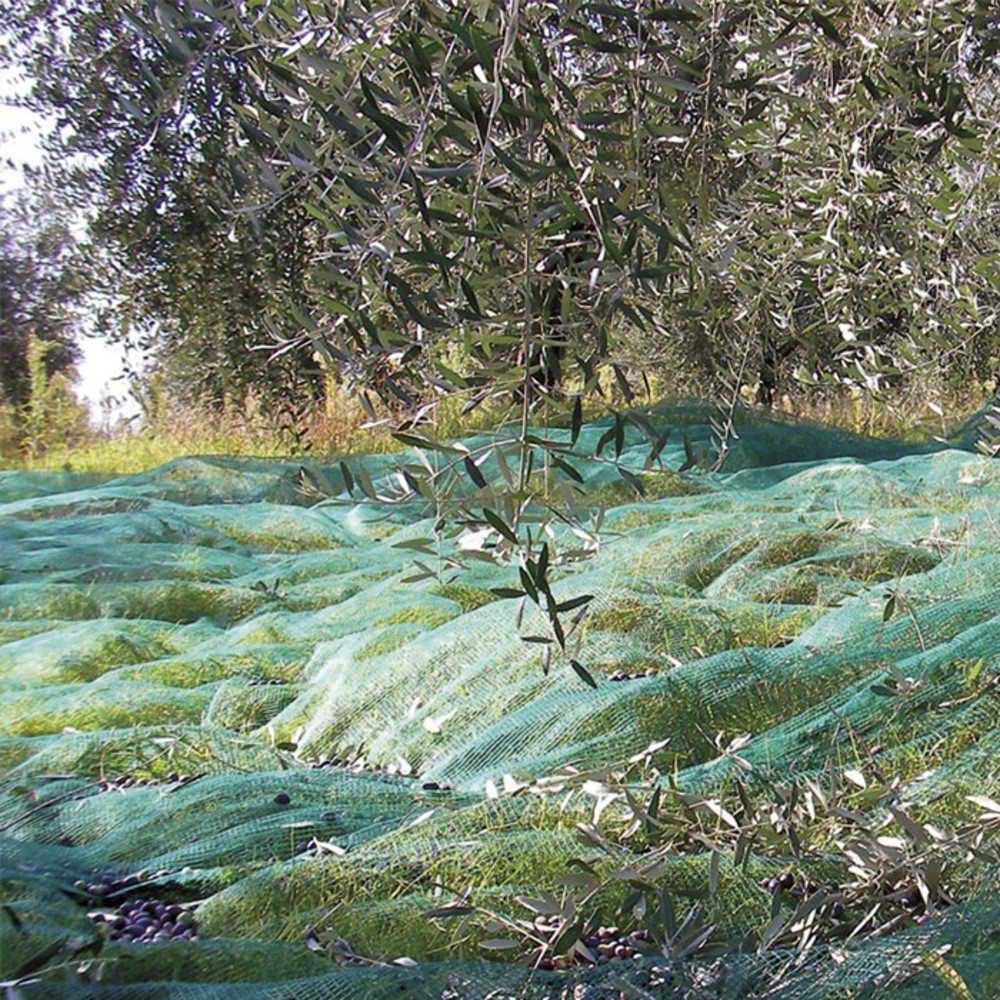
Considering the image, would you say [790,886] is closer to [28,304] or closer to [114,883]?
[114,883]

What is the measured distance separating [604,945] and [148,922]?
2.99 feet

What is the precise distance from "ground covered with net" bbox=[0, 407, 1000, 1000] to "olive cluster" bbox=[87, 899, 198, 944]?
1 centimetres

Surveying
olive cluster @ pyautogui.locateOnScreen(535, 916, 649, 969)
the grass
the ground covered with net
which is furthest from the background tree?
olive cluster @ pyautogui.locateOnScreen(535, 916, 649, 969)

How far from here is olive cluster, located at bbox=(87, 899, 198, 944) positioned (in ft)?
7.71

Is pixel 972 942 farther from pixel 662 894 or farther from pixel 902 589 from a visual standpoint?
pixel 902 589

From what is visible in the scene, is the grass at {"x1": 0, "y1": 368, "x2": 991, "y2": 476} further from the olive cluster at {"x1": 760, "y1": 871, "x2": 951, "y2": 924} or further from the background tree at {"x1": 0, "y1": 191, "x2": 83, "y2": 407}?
the olive cluster at {"x1": 760, "y1": 871, "x2": 951, "y2": 924}

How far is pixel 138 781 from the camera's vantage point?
10.7 feet

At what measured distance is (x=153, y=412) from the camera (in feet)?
36.0

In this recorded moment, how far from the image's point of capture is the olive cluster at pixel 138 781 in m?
3.18

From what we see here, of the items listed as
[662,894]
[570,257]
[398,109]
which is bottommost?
[662,894]

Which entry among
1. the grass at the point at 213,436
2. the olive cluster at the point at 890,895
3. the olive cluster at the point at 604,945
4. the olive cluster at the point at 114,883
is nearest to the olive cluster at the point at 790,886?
the olive cluster at the point at 890,895

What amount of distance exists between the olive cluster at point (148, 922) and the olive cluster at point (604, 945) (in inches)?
26.4

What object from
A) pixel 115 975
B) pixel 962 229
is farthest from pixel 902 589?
pixel 115 975

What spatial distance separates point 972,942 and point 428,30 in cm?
152
